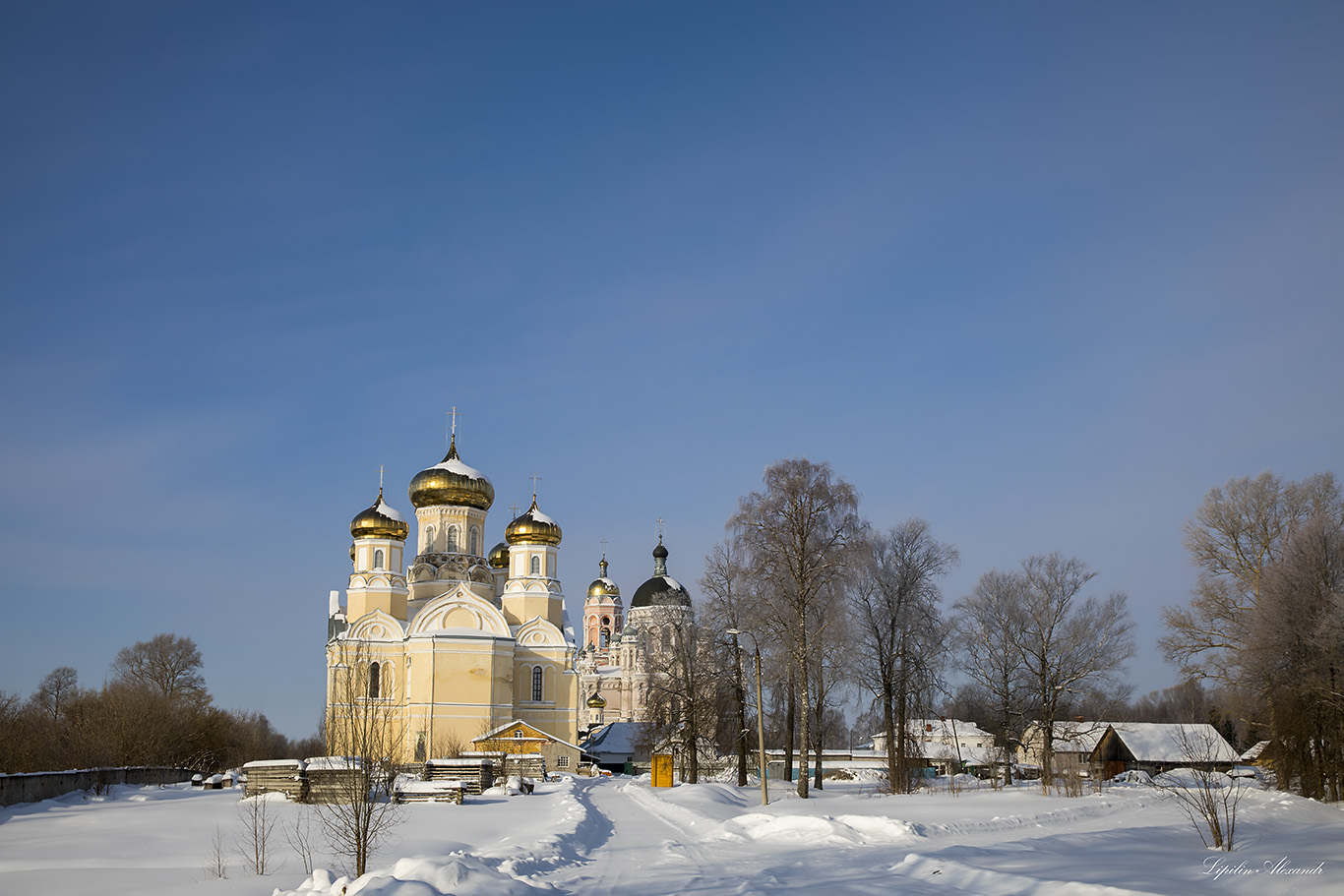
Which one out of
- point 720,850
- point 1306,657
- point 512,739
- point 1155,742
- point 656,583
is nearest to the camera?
point 720,850

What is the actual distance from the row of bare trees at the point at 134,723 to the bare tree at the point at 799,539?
2514 cm

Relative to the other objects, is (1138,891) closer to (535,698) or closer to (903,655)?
(903,655)

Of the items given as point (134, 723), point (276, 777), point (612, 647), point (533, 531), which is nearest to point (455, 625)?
point (533, 531)

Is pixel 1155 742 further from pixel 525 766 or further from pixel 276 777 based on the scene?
pixel 276 777

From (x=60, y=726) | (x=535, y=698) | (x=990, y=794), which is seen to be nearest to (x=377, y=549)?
(x=535, y=698)

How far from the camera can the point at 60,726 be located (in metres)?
47.3

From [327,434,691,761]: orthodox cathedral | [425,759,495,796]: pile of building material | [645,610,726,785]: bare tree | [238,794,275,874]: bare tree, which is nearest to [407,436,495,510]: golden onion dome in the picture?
[327,434,691,761]: orthodox cathedral

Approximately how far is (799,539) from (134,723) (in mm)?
30525

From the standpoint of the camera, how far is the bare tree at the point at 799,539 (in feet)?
96.2

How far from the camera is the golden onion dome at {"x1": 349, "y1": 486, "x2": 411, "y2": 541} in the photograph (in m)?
56.8

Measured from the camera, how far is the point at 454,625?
53500mm

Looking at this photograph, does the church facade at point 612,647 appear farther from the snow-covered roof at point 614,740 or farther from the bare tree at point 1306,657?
the bare tree at point 1306,657

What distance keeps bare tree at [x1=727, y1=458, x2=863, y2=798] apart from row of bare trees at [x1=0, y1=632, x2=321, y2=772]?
25.1 metres

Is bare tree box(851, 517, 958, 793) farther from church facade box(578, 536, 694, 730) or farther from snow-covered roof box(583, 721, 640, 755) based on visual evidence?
church facade box(578, 536, 694, 730)
